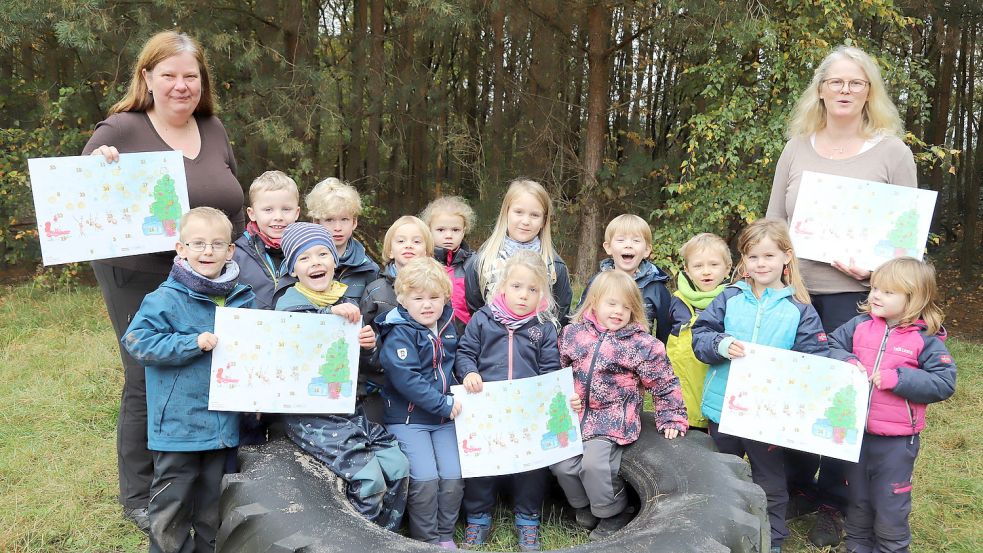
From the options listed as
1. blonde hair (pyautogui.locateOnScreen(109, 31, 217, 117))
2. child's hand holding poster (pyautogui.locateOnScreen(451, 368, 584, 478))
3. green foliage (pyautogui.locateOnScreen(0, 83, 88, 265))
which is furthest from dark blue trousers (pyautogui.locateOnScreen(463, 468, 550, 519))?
green foliage (pyautogui.locateOnScreen(0, 83, 88, 265))

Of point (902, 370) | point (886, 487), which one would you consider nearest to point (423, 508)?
point (886, 487)

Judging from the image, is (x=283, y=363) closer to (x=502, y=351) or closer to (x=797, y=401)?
(x=502, y=351)

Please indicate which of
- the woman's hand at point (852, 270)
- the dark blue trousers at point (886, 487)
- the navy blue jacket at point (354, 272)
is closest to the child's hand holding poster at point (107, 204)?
the navy blue jacket at point (354, 272)

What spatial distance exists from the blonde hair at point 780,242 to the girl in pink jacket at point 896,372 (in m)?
0.29

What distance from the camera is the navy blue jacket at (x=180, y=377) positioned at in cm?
286

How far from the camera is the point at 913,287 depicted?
3.14 metres

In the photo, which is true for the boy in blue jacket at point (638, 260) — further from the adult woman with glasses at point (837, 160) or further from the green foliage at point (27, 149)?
the green foliage at point (27, 149)

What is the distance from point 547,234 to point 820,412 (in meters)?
1.56

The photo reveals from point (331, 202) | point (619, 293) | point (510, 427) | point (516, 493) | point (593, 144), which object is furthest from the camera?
point (593, 144)

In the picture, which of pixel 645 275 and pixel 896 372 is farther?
pixel 645 275

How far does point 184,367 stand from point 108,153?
39.3 inches

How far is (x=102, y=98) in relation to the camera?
8.52 metres

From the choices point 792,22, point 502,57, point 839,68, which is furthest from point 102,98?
point 839,68

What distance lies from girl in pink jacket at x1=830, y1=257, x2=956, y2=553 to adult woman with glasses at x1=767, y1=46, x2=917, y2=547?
216 millimetres
